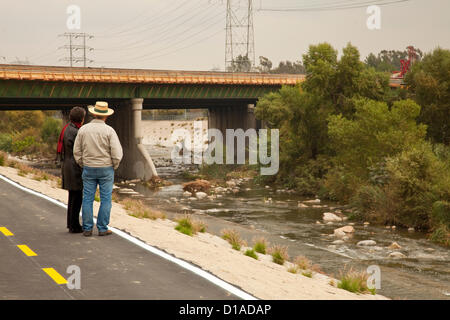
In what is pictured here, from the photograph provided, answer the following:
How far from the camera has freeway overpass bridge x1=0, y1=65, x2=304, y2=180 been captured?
140ft

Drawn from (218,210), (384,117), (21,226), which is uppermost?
(384,117)

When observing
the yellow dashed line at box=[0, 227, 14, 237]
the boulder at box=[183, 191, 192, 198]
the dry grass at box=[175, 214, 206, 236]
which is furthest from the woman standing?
the boulder at box=[183, 191, 192, 198]

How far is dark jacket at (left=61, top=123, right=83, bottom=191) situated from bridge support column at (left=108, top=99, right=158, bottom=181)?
36.2m

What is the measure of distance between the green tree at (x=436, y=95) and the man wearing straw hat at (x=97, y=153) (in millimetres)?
32930

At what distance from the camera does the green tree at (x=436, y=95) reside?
133ft

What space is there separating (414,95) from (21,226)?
1390 inches

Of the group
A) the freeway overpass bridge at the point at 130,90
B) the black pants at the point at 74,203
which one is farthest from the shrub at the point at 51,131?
the black pants at the point at 74,203

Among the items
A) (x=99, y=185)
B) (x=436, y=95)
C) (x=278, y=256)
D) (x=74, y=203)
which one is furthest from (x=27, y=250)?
(x=436, y=95)

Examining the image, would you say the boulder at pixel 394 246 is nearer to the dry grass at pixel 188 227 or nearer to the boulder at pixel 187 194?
the dry grass at pixel 188 227

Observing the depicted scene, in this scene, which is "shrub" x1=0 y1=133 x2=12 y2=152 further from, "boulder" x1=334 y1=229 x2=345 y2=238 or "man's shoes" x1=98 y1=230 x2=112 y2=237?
"man's shoes" x1=98 y1=230 x2=112 y2=237
